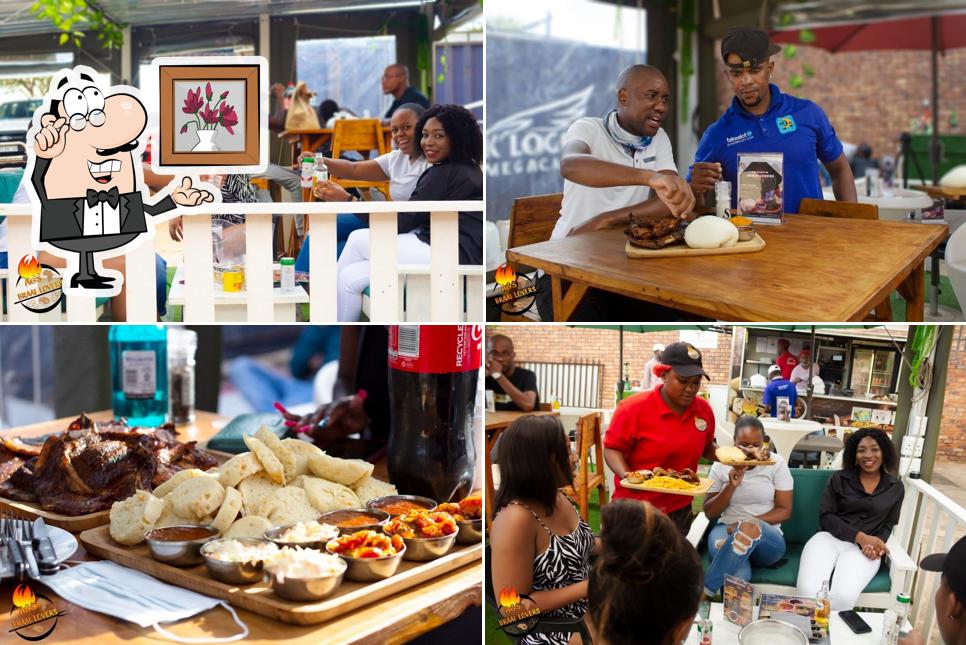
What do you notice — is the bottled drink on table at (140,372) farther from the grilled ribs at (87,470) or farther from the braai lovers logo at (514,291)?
the braai lovers logo at (514,291)

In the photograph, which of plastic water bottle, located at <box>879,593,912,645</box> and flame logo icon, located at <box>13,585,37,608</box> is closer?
flame logo icon, located at <box>13,585,37,608</box>

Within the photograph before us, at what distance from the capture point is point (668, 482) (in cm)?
176

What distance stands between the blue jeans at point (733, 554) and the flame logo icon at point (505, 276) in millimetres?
626

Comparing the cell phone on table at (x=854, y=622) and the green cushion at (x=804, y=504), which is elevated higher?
the green cushion at (x=804, y=504)

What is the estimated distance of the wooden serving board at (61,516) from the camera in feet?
5.60

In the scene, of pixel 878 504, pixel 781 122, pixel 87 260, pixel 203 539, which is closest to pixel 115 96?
pixel 87 260

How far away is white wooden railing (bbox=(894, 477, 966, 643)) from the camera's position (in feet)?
5.73

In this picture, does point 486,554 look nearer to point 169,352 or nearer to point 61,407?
point 169,352

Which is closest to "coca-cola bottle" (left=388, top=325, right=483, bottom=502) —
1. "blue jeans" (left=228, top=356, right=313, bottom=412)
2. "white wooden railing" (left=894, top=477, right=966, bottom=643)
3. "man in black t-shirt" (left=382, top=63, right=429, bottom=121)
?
"man in black t-shirt" (left=382, top=63, right=429, bottom=121)

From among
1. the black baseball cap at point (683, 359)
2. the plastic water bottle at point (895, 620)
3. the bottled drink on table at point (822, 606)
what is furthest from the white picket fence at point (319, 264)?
the plastic water bottle at point (895, 620)

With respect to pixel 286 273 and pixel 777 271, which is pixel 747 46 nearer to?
pixel 777 271

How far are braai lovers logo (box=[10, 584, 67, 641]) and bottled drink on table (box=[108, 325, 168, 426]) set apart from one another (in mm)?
795

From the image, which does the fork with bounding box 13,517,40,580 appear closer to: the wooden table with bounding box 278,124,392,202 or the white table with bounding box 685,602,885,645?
the wooden table with bounding box 278,124,392,202

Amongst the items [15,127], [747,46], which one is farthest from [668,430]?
[15,127]
